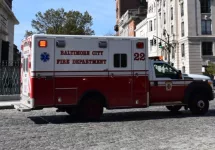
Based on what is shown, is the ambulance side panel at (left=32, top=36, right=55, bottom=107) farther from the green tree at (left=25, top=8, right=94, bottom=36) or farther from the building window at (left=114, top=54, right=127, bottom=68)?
the green tree at (left=25, top=8, right=94, bottom=36)

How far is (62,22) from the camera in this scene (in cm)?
5966

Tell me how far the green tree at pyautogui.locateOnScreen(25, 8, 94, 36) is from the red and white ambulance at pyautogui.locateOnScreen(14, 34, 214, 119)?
150 ft

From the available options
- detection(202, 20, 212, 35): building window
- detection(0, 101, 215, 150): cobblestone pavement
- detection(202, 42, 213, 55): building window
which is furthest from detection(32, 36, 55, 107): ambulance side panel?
detection(202, 20, 212, 35): building window

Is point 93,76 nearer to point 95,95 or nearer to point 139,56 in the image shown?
point 95,95

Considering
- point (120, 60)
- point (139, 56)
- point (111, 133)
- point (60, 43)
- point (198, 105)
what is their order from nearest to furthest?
point (111, 133)
point (60, 43)
point (120, 60)
point (139, 56)
point (198, 105)

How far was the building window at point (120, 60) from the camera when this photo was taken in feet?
41.0

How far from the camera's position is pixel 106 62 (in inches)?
487

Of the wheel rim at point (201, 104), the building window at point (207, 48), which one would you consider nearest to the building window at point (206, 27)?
the building window at point (207, 48)

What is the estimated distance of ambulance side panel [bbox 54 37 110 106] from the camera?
11906mm

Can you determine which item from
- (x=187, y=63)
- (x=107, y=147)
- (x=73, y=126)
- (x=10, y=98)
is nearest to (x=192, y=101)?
(x=73, y=126)

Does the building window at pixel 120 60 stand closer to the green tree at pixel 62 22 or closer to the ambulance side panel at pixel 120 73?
the ambulance side panel at pixel 120 73

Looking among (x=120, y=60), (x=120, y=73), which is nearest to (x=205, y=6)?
(x=120, y=60)

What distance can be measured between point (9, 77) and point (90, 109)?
982 cm

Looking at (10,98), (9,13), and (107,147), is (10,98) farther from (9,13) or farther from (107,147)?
(9,13)
